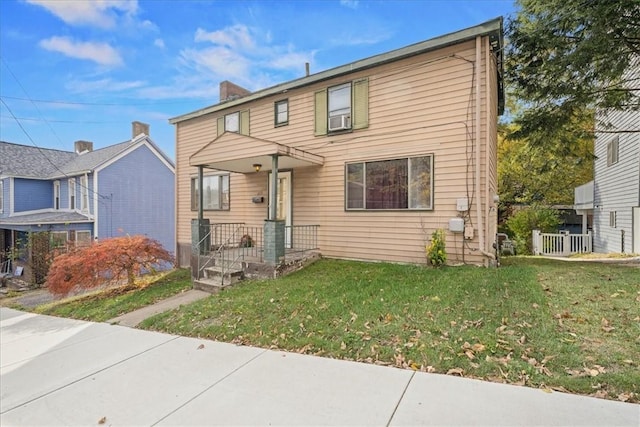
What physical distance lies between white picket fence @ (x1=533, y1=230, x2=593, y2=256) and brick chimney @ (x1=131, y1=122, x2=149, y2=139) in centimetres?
2191

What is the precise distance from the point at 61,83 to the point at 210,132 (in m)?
11.7

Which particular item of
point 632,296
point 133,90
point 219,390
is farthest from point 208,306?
point 133,90

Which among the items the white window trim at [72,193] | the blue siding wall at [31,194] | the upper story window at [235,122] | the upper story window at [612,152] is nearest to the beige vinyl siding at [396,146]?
the upper story window at [235,122]

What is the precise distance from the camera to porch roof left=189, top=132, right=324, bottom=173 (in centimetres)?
756

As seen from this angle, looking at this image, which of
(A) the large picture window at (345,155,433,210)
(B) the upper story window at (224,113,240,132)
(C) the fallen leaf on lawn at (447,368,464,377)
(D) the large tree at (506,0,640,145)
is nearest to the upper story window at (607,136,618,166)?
(D) the large tree at (506,0,640,145)

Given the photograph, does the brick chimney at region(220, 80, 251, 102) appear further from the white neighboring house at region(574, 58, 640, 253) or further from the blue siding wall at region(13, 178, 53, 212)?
the blue siding wall at region(13, 178, 53, 212)

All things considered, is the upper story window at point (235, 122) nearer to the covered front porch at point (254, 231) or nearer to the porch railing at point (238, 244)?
the covered front porch at point (254, 231)

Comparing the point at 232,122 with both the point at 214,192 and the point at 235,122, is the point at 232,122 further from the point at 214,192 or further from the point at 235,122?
the point at 214,192

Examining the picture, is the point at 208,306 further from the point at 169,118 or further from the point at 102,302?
the point at 169,118

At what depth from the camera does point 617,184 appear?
41.3 ft

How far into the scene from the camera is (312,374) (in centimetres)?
340

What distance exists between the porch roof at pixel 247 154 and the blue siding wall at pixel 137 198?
34.5 feet

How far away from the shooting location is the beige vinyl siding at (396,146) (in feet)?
23.0

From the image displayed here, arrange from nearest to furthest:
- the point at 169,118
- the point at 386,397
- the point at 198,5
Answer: the point at 386,397 → the point at 198,5 → the point at 169,118
